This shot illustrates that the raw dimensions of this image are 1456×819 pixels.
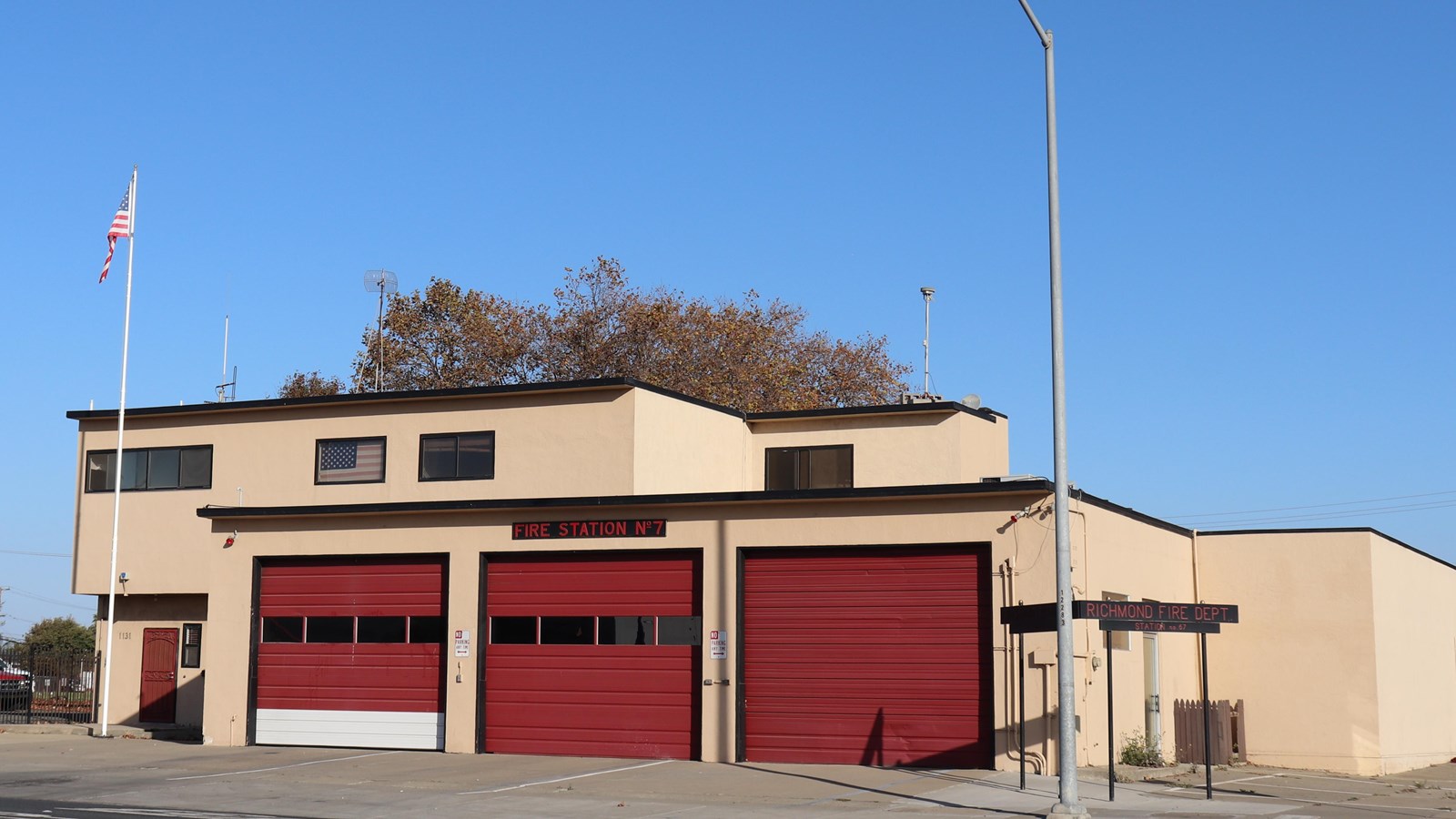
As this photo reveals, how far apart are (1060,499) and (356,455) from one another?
18.5 m

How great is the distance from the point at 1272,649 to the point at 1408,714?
396cm

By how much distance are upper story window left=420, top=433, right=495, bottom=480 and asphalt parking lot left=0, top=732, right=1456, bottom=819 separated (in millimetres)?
6287

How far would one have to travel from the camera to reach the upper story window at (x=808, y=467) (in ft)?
107

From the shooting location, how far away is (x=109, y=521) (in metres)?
35.9

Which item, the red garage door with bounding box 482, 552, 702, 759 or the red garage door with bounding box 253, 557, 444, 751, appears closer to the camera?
the red garage door with bounding box 482, 552, 702, 759

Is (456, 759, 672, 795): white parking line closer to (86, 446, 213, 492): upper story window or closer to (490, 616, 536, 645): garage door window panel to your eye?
(490, 616, 536, 645): garage door window panel

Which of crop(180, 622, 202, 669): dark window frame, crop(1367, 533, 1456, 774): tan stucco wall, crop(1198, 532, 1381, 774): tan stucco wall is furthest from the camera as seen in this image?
crop(180, 622, 202, 669): dark window frame

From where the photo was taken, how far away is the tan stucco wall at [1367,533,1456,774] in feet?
96.5

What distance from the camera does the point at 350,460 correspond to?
32094 millimetres

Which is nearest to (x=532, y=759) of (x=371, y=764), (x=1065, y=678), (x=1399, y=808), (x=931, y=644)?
(x=371, y=764)

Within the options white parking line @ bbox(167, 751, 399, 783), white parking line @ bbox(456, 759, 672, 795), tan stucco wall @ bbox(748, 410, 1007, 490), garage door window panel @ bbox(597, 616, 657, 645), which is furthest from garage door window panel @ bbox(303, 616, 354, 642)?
tan stucco wall @ bbox(748, 410, 1007, 490)

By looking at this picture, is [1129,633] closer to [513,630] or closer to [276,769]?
[513,630]

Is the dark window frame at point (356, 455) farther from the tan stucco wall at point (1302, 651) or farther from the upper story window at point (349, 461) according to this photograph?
the tan stucco wall at point (1302, 651)

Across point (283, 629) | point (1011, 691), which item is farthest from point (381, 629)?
point (1011, 691)
